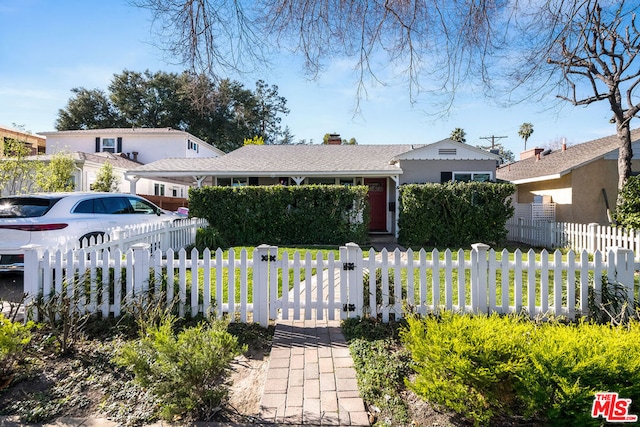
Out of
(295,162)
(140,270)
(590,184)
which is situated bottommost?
(140,270)

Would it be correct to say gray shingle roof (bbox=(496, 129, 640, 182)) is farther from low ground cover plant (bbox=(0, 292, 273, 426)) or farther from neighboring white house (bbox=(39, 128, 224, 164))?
neighboring white house (bbox=(39, 128, 224, 164))

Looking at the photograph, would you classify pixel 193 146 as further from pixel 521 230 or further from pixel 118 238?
pixel 118 238

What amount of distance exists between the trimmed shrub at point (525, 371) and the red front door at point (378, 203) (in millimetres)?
13021

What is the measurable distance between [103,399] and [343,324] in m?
2.63

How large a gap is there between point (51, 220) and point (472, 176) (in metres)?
13.4

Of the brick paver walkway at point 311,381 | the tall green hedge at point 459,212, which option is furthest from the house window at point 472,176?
the brick paver walkway at point 311,381

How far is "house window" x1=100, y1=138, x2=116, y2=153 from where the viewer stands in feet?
95.9

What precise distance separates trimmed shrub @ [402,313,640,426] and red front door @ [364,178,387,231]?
1302 centimetres

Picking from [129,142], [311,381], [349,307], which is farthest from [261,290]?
[129,142]

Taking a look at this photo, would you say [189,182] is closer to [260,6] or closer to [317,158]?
[317,158]

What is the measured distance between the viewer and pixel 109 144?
29297 millimetres

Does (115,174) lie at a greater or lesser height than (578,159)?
greater

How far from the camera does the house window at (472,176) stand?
14.0 m
